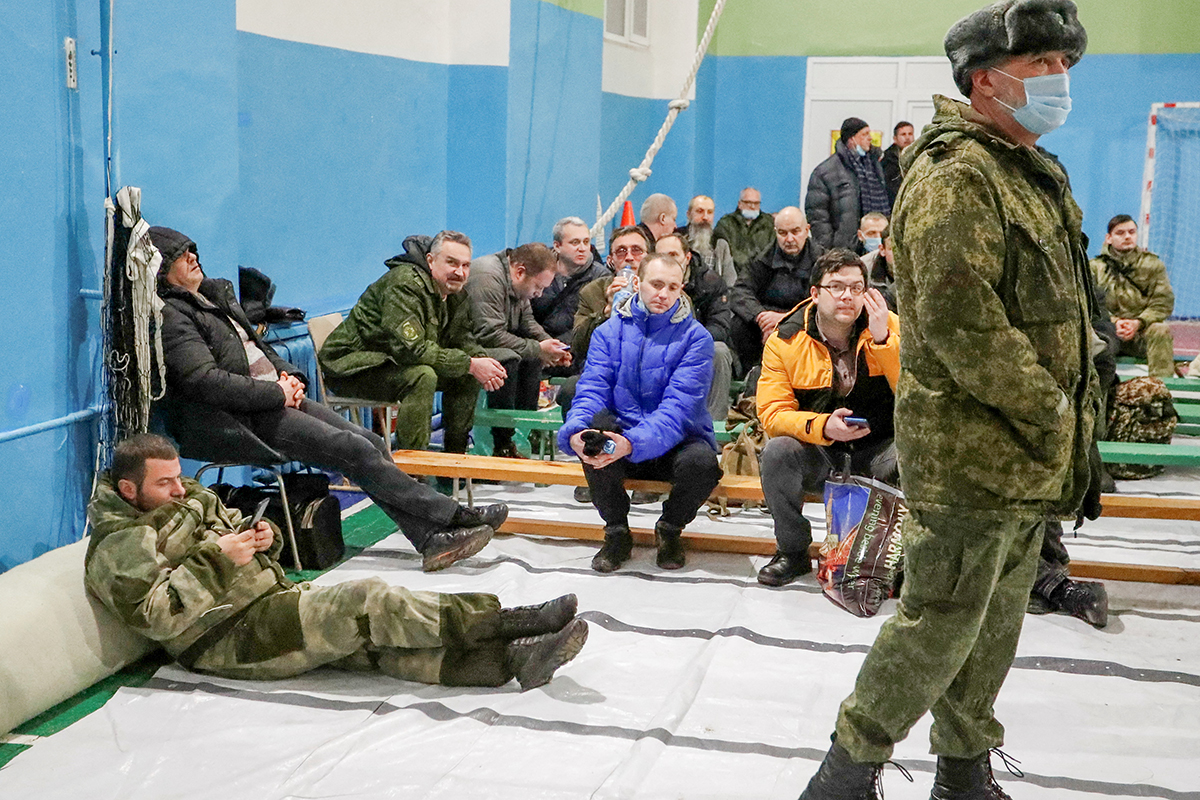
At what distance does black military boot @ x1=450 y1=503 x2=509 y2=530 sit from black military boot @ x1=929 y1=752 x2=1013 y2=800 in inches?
81.1

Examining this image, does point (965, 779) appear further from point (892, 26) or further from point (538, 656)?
point (892, 26)

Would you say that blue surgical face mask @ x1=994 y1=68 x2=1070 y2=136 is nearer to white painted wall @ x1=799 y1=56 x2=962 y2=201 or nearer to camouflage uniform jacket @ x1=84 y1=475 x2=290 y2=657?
camouflage uniform jacket @ x1=84 y1=475 x2=290 y2=657

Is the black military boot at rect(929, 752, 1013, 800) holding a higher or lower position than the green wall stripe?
lower

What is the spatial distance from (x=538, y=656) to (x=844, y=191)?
19.7 ft

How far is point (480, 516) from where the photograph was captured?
4.12 metres

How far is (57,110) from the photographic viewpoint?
3584mm

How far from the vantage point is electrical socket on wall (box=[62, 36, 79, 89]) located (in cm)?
360

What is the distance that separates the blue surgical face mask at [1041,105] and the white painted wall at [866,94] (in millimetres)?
8651

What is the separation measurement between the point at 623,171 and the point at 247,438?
19.7 feet

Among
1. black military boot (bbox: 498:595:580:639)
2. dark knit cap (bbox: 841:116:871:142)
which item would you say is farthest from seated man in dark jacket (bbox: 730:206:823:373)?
black military boot (bbox: 498:595:580:639)

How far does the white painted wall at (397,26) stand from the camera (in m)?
5.41

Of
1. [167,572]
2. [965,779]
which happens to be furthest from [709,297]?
[965,779]

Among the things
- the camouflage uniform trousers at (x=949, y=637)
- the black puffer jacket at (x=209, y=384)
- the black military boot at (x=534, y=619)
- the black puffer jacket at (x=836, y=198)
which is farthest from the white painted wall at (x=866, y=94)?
the camouflage uniform trousers at (x=949, y=637)

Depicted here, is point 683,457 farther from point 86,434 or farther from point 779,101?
point 779,101
